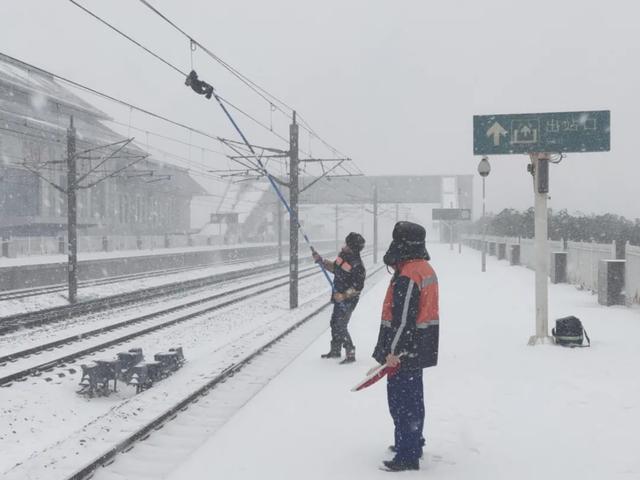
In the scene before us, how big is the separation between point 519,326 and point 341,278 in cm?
459

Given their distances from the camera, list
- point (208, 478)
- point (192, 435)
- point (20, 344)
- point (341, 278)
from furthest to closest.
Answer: point (20, 344) < point (341, 278) < point (192, 435) < point (208, 478)

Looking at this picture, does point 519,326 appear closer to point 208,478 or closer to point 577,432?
point 577,432

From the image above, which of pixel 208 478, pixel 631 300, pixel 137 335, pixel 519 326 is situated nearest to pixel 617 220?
pixel 631 300

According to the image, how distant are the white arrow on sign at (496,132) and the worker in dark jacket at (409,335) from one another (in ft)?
18.5

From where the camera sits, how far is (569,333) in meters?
8.82

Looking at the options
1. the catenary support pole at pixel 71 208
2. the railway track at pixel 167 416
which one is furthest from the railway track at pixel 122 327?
the catenary support pole at pixel 71 208

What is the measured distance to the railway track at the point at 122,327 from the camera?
338 inches

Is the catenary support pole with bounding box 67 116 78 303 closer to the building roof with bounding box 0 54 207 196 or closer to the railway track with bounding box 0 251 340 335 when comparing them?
the railway track with bounding box 0 251 340 335

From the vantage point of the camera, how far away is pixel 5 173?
34875mm

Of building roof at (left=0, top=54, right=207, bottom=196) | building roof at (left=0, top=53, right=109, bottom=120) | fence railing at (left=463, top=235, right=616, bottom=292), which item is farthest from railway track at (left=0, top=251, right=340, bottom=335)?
building roof at (left=0, top=53, right=109, bottom=120)

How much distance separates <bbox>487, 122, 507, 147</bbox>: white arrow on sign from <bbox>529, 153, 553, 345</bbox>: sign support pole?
56 centimetres

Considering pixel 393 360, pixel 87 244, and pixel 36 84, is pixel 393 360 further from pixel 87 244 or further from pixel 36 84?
pixel 36 84

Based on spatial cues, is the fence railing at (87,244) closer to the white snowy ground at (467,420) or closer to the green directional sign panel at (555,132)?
the white snowy ground at (467,420)

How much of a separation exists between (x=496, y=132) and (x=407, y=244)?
582 cm
